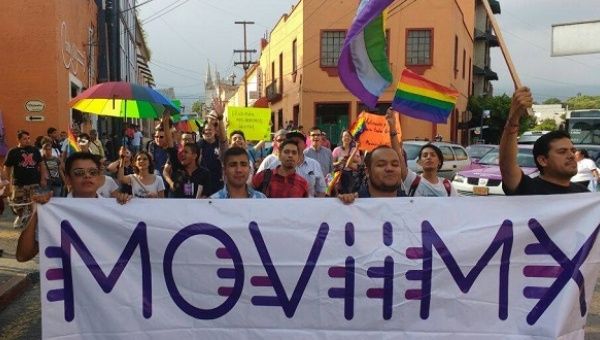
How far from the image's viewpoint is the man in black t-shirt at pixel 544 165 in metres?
3.23

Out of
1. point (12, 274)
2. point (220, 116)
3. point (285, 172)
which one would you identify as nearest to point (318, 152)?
point (220, 116)

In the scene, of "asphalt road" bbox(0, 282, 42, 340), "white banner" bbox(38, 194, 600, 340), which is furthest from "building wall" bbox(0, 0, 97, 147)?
"white banner" bbox(38, 194, 600, 340)

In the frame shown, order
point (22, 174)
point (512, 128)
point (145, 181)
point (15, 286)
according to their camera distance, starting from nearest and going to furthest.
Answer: point (512, 128) → point (15, 286) → point (145, 181) → point (22, 174)

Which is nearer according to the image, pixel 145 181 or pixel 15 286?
pixel 15 286

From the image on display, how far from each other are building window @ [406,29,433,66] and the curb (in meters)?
23.0

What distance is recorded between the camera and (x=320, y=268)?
3.35 m

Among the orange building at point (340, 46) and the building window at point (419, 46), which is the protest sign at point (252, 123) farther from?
Answer: the building window at point (419, 46)

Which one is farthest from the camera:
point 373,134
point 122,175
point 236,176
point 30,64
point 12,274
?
point 30,64

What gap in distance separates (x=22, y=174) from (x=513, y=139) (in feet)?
24.9

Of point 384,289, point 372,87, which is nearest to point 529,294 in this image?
point 384,289

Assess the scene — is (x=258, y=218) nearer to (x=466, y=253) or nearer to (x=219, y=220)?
(x=219, y=220)

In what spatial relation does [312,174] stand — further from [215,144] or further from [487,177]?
[487,177]

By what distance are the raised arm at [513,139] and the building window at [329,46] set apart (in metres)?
23.7

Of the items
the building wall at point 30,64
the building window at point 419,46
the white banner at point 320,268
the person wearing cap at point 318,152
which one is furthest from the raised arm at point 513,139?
the building window at point 419,46
